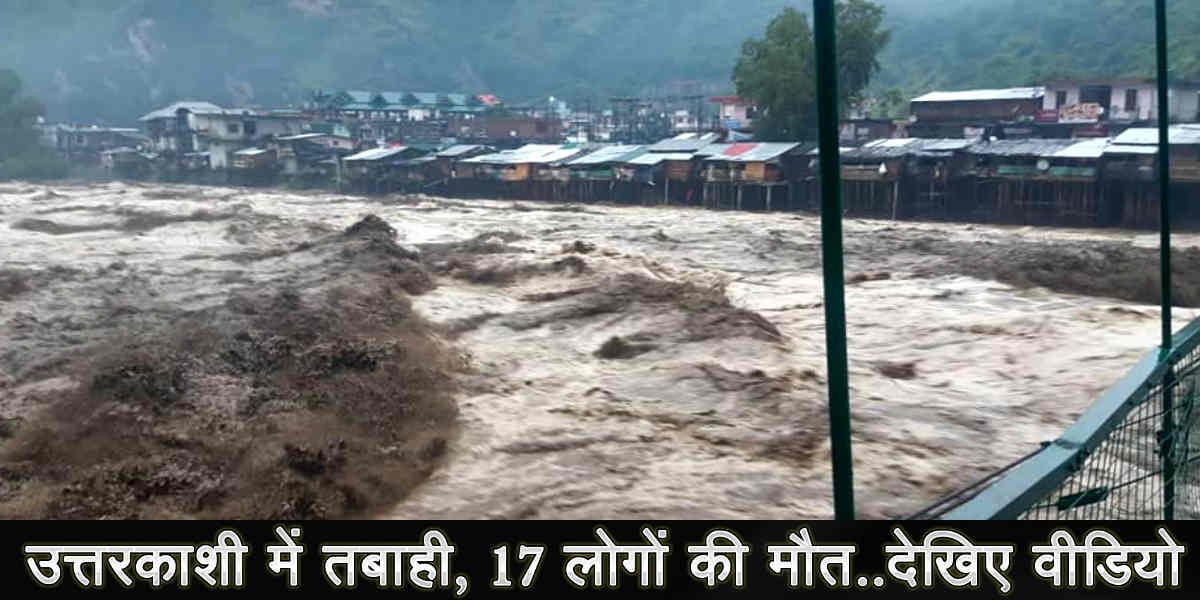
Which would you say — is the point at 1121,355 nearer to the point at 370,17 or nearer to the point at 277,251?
the point at 277,251

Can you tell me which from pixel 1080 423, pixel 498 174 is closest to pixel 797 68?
pixel 498 174

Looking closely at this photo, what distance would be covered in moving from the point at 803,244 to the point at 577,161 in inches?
676

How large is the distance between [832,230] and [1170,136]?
30835mm

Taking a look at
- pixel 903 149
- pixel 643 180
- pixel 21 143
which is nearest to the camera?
pixel 903 149

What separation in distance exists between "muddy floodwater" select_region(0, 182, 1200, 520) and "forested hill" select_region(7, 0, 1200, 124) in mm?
53698

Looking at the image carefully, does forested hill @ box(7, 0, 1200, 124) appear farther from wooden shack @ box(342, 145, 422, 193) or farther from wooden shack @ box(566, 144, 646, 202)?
wooden shack @ box(566, 144, 646, 202)

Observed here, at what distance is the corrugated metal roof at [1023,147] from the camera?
30906 millimetres

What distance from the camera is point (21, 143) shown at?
58.1 m

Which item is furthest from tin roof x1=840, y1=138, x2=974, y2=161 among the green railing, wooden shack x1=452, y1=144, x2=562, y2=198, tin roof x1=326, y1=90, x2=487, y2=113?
tin roof x1=326, y1=90, x2=487, y2=113

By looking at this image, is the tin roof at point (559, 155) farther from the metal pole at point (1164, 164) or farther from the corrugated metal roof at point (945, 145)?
the metal pole at point (1164, 164)

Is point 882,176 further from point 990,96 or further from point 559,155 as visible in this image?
point 559,155

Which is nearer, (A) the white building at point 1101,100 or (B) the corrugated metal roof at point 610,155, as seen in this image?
(A) the white building at point 1101,100

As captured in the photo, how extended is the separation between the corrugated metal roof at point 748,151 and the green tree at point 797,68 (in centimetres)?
396

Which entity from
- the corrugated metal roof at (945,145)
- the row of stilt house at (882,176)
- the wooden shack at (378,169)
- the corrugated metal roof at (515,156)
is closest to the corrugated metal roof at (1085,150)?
the row of stilt house at (882,176)
